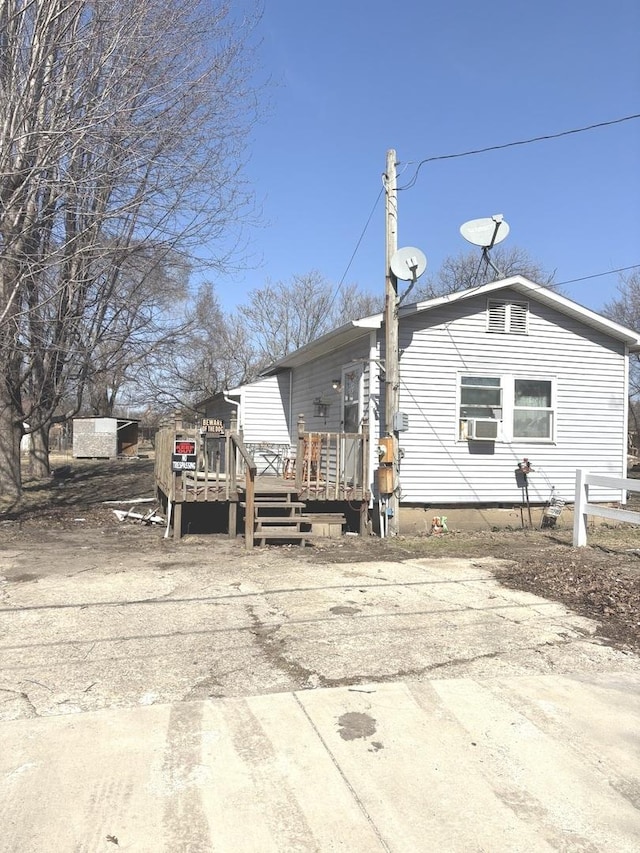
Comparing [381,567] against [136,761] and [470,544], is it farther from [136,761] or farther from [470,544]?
[136,761]

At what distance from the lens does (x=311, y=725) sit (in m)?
3.35

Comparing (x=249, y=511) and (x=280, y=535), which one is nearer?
(x=249, y=511)

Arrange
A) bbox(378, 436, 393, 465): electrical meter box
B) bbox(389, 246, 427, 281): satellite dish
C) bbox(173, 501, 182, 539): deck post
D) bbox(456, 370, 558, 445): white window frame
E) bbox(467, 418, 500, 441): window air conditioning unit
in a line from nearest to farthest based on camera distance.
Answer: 1. bbox(173, 501, 182, 539): deck post
2. bbox(389, 246, 427, 281): satellite dish
3. bbox(378, 436, 393, 465): electrical meter box
4. bbox(467, 418, 500, 441): window air conditioning unit
5. bbox(456, 370, 558, 445): white window frame

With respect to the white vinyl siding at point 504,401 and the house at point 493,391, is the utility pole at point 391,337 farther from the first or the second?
the white vinyl siding at point 504,401

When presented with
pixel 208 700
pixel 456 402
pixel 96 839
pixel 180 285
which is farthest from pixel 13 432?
pixel 96 839

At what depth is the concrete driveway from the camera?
8.21 feet

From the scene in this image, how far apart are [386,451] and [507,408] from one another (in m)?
2.71

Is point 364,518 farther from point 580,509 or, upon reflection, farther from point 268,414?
point 268,414

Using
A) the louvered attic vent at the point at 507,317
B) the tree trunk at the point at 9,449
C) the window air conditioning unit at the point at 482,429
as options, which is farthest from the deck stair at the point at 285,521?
the tree trunk at the point at 9,449

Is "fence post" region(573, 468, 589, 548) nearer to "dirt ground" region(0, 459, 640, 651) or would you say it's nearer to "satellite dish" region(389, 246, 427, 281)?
"dirt ground" region(0, 459, 640, 651)

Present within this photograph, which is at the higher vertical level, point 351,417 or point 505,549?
point 351,417

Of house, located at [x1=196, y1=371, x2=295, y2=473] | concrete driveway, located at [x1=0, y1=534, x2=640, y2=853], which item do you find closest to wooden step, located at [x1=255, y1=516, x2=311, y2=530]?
concrete driveway, located at [x1=0, y1=534, x2=640, y2=853]

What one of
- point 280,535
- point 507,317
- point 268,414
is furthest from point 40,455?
point 507,317

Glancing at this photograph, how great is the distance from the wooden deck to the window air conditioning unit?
6.51ft
